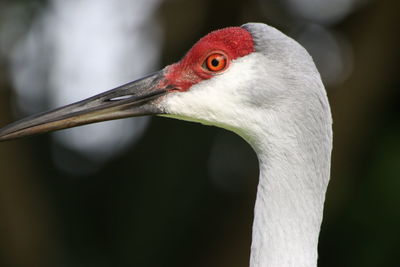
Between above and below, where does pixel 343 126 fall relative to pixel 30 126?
above

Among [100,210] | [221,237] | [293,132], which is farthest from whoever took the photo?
[100,210]

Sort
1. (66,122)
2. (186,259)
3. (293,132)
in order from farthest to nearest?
(186,259) → (66,122) → (293,132)

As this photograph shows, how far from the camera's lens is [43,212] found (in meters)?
8.47

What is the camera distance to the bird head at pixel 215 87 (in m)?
3.06

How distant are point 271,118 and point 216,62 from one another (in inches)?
16.2

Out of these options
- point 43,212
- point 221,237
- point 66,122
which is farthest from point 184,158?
point 66,122

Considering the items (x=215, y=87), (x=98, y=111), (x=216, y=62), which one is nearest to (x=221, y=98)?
(x=215, y=87)

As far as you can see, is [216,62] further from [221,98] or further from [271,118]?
[271,118]

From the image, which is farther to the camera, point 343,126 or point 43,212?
point 43,212

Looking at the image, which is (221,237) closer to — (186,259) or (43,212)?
(186,259)

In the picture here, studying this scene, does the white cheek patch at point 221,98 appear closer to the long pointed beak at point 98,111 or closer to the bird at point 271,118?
the bird at point 271,118

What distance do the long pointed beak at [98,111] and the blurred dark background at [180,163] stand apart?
15.0ft

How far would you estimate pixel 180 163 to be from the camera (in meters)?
9.13

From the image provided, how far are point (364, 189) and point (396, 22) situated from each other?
2.24 meters
